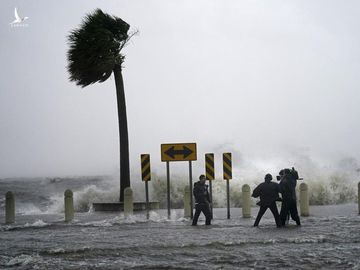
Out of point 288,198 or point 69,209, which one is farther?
point 69,209

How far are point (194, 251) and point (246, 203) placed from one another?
28.7 feet

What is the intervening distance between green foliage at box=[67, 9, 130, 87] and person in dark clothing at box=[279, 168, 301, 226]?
37.3 feet

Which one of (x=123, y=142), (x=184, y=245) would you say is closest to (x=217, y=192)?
(x=123, y=142)

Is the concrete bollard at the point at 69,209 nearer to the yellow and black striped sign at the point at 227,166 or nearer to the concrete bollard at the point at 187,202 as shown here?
the concrete bollard at the point at 187,202

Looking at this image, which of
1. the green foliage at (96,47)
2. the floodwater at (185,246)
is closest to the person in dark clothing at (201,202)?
the floodwater at (185,246)

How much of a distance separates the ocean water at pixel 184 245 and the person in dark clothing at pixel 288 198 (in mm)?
395

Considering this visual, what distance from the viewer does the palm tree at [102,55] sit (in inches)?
1027

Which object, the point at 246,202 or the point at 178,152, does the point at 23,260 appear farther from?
the point at 246,202

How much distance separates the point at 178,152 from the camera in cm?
1969

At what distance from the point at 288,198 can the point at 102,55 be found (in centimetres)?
1226

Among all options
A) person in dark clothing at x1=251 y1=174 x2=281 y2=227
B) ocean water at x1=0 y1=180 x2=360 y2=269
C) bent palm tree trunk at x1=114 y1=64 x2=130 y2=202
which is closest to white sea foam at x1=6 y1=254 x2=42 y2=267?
ocean water at x1=0 y1=180 x2=360 y2=269

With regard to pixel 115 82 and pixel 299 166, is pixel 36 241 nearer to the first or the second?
pixel 115 82

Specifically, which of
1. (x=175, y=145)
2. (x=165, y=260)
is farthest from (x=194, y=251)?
(x=175, y=145)

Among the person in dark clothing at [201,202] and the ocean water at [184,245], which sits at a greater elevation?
the person in dark clothing at [201,202]
